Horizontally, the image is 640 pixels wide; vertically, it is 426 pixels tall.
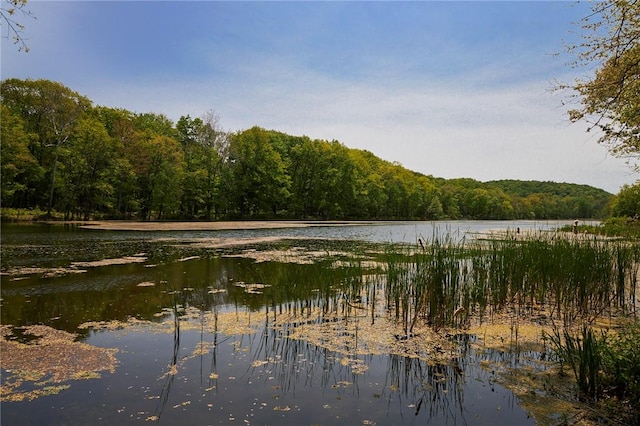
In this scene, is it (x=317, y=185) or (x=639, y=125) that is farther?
(x=317, y=185)

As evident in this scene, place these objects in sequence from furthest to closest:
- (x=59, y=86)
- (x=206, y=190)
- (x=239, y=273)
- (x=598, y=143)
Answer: (x=206, y=190) → (x=59, y=86) → (x=598, y=143) → (x=239, y=273)

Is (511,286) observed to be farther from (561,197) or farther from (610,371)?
(561,197)

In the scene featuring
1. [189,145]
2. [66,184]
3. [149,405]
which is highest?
[189,145]

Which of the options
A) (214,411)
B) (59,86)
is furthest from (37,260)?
(59,86)

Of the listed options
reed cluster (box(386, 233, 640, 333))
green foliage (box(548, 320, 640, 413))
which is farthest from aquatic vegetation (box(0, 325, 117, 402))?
green foliage (box(548, 320, 640, 413))

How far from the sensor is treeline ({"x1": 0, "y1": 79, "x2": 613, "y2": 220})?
3697cm

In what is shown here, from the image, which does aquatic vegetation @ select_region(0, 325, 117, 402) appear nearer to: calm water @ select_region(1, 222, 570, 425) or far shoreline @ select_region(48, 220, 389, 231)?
calm water @ select_region(1, 222, 570, 425)

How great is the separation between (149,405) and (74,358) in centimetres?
167

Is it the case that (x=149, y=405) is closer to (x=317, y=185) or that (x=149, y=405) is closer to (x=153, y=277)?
(x=153, y=277)

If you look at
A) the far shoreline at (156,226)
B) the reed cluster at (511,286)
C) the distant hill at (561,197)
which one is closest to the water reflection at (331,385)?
the reed cluster at (511,286)

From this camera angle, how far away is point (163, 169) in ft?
136

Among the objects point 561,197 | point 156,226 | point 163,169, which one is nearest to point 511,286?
point 156,226

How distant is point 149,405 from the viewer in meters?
3.49

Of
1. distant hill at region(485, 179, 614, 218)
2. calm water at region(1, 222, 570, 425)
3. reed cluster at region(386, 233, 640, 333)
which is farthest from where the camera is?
distant hill at region(485, 179, 614, 218)
